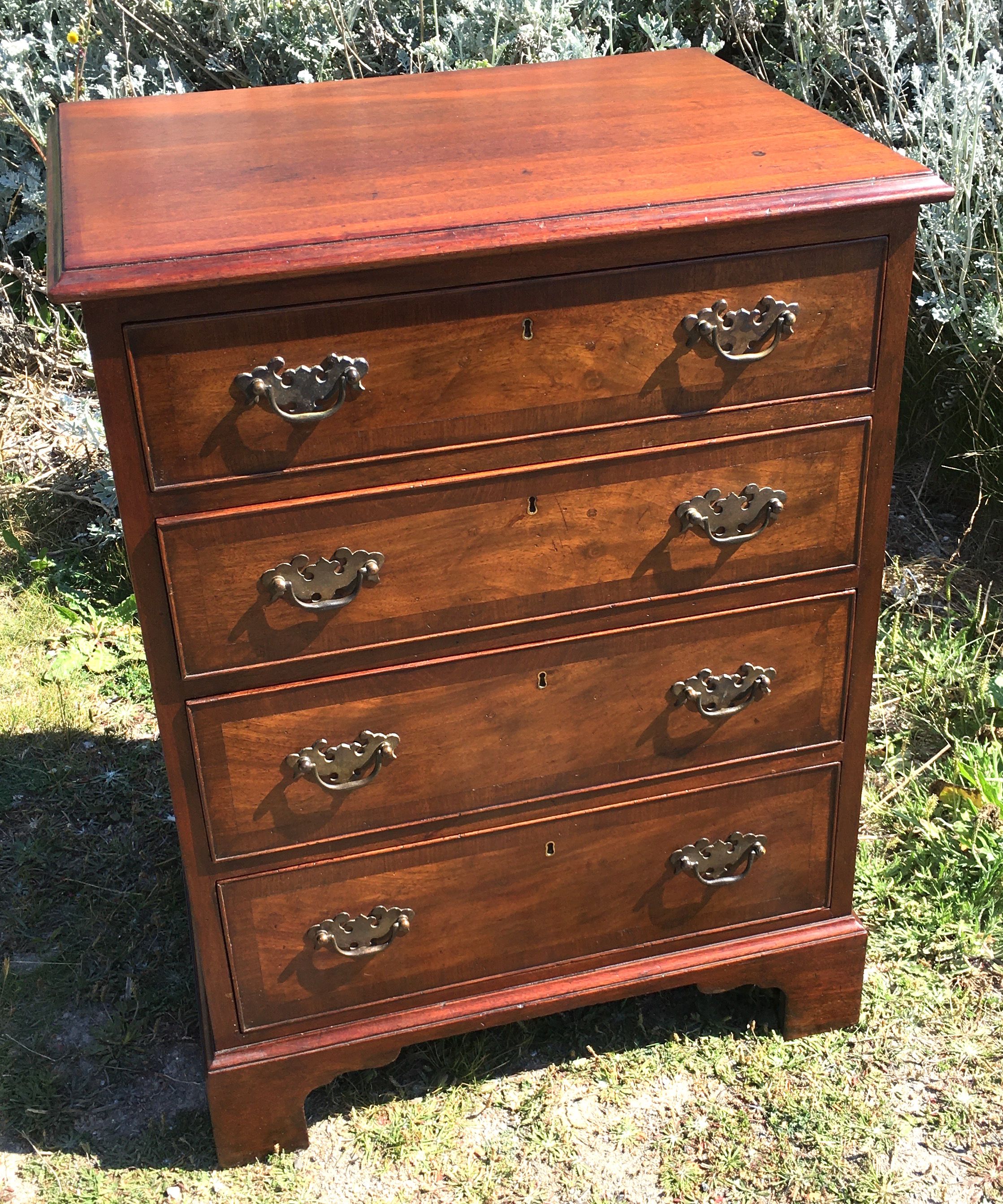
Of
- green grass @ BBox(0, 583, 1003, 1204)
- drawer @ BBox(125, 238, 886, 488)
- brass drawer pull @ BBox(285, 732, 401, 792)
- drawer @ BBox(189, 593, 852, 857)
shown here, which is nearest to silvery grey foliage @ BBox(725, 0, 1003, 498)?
green grass @ BBox(0, 583, 1003, 1204)

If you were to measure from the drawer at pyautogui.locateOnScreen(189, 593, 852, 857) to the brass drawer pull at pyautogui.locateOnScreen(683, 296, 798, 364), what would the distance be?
424 mm

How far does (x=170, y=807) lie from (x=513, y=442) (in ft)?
4.98

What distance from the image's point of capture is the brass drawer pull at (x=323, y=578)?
178cm

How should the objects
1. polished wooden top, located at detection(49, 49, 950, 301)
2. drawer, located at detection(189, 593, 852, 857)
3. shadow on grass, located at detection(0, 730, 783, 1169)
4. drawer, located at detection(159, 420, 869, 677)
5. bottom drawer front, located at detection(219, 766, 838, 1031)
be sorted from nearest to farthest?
polished wooden top, located at detection(49, 49, 950, 301) → drawer, located at detection(159, 420, 869, 677) → drawer, located at detection(189, 593, 852, 857) → bottom drawer front, located at detection(219, 766, 838, 1031) → shadow on grass, located at detection(0, 730, 783, 1169)

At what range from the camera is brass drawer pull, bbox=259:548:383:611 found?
69.9 inches

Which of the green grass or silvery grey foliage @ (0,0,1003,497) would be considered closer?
the green grass

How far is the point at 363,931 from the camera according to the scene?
207 centimetres

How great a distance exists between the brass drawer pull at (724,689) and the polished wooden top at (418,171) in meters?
0.72

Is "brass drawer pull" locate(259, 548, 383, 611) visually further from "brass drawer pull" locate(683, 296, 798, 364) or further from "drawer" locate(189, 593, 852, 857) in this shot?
"brass drawer pull" locate(683, 296, 798, 364)

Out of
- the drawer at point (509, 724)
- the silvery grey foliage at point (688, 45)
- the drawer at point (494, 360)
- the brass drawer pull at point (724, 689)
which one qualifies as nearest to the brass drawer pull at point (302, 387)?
the drawer at point (494, 360)

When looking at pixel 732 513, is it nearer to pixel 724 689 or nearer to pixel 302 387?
pixel 724 689

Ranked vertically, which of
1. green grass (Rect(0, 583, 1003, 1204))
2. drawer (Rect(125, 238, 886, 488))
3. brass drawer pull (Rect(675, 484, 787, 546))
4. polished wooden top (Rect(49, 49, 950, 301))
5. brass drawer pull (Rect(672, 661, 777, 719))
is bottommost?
green grass (Rect(0, 583, 1003, 1204))

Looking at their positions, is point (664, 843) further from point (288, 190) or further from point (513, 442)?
point (288, 190)

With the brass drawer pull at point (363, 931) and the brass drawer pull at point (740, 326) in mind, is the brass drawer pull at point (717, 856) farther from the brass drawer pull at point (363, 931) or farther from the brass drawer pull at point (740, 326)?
the brass drawer pull at point (740, 326)
